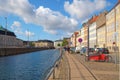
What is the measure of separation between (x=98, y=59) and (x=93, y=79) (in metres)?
18.9

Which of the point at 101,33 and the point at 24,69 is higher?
the point at 101,33

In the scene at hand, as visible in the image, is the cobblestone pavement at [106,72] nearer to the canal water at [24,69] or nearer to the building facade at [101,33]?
the canal water at [24,69]

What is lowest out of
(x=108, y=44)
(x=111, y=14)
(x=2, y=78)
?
(x=2, y=78)

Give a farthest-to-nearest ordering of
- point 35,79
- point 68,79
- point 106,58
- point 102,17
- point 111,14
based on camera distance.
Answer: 1. point 102,17
2. point 111,14
3. point 106,58
4. point 35,79
5. point 68,79

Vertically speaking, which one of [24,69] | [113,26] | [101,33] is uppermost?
[113,26]

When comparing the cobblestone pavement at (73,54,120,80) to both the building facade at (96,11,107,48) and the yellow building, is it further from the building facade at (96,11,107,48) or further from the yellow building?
the building facade at (96,11,107,48)

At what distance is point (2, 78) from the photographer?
91.8 feet

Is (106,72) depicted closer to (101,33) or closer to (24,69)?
(24,69)

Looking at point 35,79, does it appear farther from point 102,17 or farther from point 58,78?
point 102,17

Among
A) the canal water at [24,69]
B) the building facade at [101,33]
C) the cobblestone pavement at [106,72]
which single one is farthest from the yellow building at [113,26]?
the cobblestone pavement at [106,72]

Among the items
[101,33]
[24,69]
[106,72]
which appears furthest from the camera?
[101,33]

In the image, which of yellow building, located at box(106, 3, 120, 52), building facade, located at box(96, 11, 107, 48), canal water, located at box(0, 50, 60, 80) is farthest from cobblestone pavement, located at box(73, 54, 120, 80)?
building facade, located at box(96, 11, 107, 48)

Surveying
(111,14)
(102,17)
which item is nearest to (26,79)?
(111,14)

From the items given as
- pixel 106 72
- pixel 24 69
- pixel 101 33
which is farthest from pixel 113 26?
pixel 106 72
